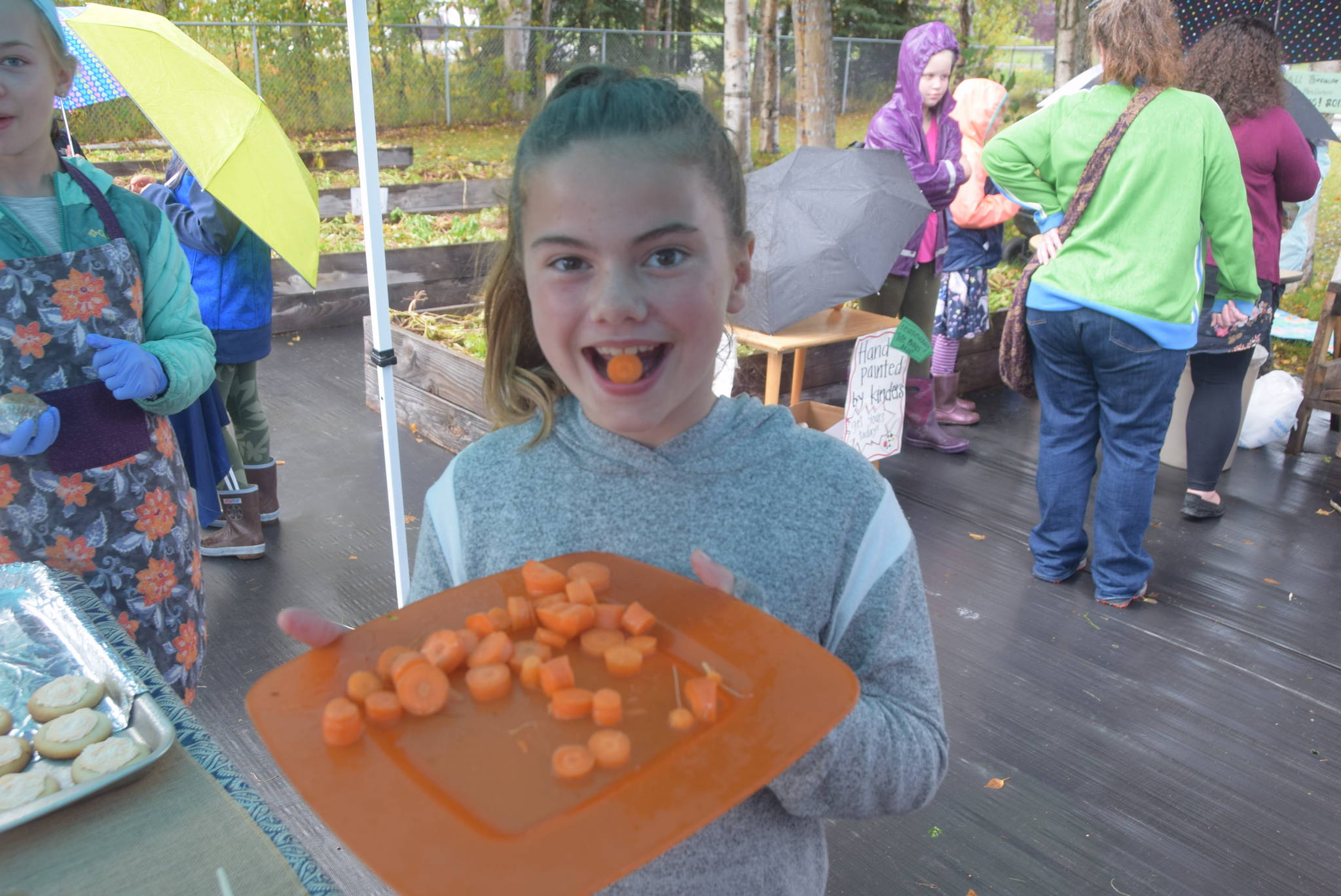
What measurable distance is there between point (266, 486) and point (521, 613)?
355cm

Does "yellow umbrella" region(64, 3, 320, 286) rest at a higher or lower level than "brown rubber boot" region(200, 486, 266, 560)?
higher

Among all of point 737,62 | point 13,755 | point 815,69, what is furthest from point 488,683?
point 737,62

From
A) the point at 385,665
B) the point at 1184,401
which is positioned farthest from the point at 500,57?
the point at 385,665

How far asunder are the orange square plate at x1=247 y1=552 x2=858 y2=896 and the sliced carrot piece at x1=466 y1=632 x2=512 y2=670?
0.03 meters

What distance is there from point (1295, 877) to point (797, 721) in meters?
2.40

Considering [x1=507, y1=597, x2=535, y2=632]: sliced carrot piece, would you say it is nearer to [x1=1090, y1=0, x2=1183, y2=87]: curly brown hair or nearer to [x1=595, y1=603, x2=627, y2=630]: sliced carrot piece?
[x1=595, y1=603, x2=627, y2=630]: sliced carrot piece

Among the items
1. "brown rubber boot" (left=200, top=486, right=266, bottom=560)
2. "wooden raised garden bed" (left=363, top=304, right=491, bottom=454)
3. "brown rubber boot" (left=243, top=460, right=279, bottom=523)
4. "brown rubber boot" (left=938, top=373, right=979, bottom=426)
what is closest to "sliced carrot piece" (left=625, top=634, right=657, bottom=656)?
"brown rubber boot" (left=200, top=486, right=266, bottom=560)

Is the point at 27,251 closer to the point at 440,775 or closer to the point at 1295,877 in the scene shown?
the point at 440,775

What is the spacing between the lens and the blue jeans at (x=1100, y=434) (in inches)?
137

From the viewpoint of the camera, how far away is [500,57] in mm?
15398

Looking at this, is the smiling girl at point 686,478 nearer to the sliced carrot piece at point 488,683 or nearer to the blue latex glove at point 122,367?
the sliced carrot piece at point 488,683

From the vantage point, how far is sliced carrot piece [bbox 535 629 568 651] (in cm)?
108

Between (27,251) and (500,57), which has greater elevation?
(500,57)

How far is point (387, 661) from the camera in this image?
1.01 metres
